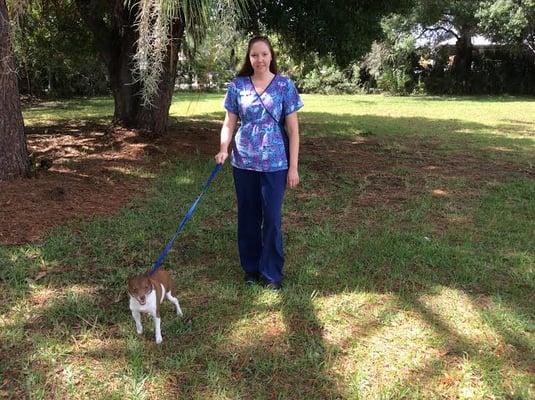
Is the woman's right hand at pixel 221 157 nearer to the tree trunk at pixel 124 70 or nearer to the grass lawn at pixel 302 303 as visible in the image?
the grass lawn at pixel 302 303

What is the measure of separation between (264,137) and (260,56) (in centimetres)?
52

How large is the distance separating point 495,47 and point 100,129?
22.8m

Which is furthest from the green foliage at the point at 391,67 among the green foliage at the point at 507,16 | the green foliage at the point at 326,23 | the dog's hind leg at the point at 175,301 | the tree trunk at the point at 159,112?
the dog's hind leg at the point at 175,301

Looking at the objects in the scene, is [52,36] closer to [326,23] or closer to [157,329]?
[326,23]

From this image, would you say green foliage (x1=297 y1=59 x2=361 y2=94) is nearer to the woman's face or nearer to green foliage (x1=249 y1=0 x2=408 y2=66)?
green foliage (x1=249 y1=0 x2=408 y2=66)

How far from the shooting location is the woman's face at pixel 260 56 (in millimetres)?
3373

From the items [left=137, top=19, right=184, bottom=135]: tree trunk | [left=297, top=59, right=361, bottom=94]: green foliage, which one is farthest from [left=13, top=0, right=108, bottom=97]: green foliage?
[left=297, top=59, right=361, bottom=94]: green foliage

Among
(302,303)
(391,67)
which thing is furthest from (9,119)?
(391,67)

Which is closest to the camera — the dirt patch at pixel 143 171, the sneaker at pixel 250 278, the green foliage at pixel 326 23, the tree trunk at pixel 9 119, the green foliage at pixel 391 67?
the sneaker at pixel 250 278

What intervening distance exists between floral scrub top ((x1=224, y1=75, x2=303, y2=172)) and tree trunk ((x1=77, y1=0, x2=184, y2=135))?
173 inches

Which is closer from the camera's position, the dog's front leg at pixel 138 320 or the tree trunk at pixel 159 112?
the dog's front leg at pixel 138 320

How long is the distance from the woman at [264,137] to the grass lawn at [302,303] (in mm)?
590

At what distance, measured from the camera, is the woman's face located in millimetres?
3373

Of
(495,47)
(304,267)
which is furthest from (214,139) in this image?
(495,47)
